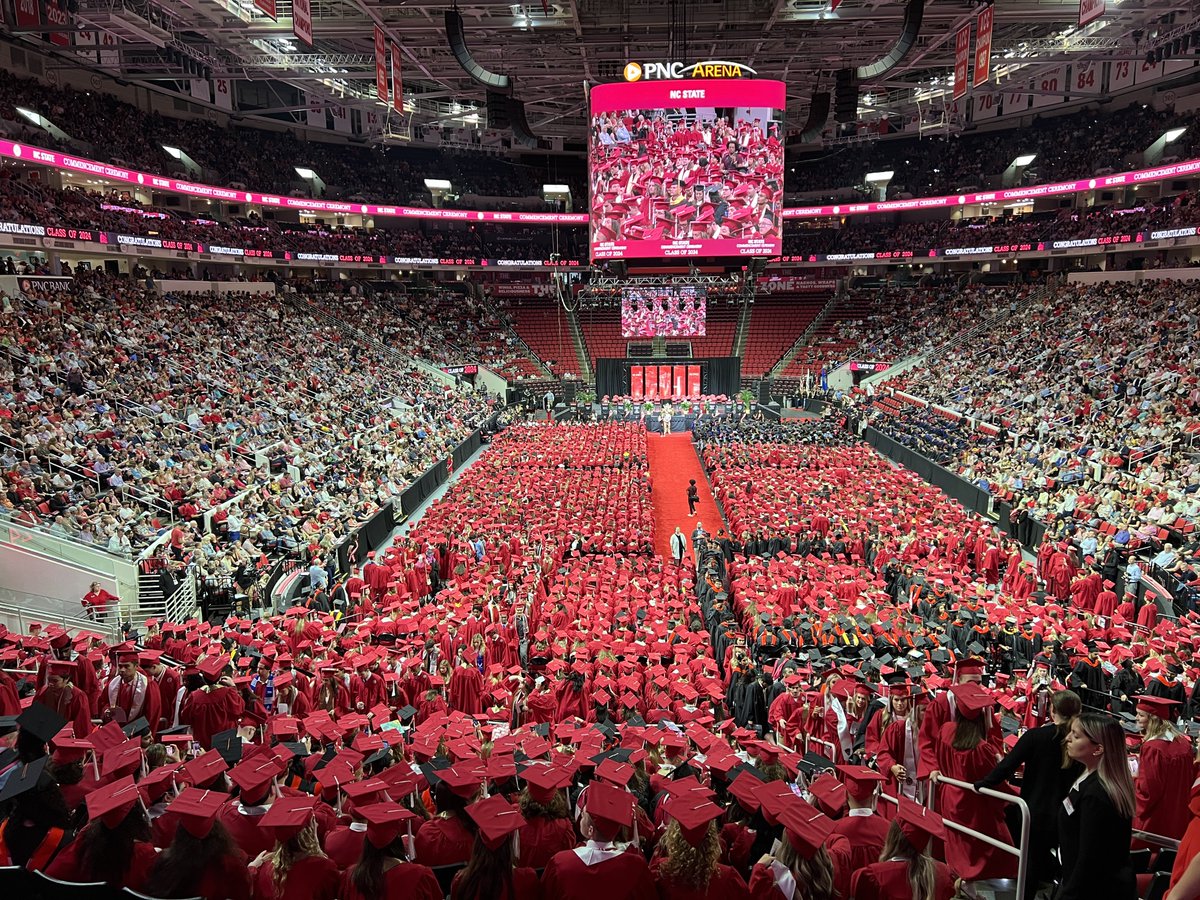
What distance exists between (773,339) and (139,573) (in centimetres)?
4135

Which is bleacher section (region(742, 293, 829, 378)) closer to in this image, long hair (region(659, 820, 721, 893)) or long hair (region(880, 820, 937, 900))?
long hair (region(880, 820, 937, 900))

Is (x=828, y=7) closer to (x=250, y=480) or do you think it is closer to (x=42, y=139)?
(x=250, y=480)

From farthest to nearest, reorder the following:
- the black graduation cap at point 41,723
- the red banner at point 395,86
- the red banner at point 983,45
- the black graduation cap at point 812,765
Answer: the red banner at point 395,86 → the red banner at point 983,45 → the black graduation cap at point 812,765 → the black graduation cap at point 41,723

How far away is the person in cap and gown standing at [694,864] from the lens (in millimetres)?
3783

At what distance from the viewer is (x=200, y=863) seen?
394 centimetres

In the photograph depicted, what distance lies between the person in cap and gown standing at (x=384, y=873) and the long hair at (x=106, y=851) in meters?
1.22

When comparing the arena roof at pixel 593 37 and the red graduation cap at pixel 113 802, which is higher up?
the arena roof at pixel 593 37

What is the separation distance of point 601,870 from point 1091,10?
22.8m

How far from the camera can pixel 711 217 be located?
27.8 meters

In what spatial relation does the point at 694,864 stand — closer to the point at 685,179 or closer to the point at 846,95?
the point at 846,95

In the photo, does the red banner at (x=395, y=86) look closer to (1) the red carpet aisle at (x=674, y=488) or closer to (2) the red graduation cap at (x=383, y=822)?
(1) the red carpet aisle at (x=674, y=488)

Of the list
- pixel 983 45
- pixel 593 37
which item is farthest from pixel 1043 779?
pixel 593 37

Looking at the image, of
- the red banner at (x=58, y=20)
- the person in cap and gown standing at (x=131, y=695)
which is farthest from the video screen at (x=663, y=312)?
the person in cap and gown standing at (x=131, y=695)

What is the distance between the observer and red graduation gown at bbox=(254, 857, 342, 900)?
12.9 feet
